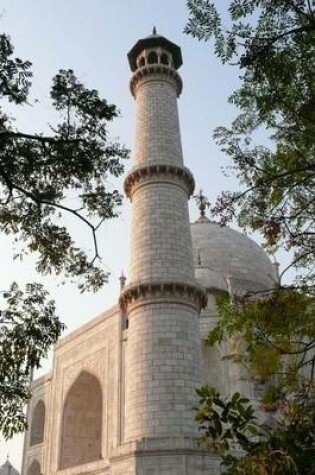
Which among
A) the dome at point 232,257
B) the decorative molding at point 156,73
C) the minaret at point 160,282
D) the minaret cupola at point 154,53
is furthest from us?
the dome at point 232,257

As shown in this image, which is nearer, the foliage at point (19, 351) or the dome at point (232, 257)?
the foliage at point (19, 351)

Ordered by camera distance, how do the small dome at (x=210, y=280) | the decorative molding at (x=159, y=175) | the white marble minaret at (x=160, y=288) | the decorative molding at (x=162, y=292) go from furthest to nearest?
the small dome at (x=210, y=280) < the decorative molding at (x=159, y=175) < the decorative molding at (x=162, y=292) < the white marble minaret at (x=160, y=288)

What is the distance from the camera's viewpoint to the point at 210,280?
26.1 m

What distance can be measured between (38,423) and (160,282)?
17893mm

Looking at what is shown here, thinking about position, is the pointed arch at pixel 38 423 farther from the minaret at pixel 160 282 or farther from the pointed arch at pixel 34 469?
the minaret at pixel 160 282

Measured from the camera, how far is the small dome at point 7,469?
5453cm

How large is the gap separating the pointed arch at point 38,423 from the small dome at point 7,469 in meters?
28.4

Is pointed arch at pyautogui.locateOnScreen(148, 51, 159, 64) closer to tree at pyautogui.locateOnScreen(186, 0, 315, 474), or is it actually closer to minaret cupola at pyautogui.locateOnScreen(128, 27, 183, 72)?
minaret cupola at pyautogui.locateOnScreen(128, 27, 183, 72)

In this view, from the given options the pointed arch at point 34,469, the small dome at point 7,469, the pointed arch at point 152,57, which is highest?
the pointed arch at point 152,57

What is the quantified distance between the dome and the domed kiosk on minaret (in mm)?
895

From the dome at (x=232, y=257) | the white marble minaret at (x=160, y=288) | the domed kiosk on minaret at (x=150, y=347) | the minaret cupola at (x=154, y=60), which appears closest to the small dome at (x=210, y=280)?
the domed kiosk on minaret at (x=150, y=347)

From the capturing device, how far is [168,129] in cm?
1816

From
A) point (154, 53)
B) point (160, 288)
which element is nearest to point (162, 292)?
point (160, 288)

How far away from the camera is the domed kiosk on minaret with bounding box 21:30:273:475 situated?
542 inches
